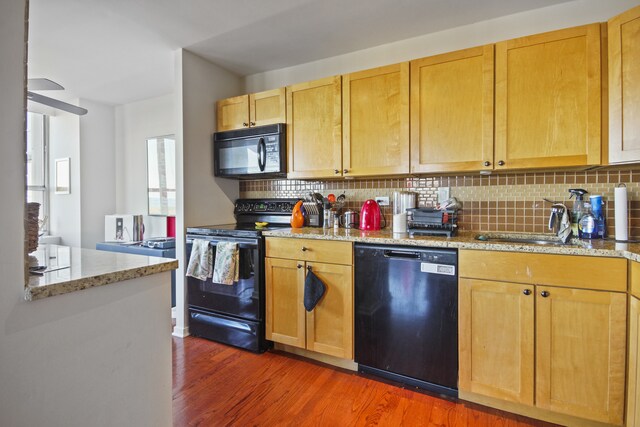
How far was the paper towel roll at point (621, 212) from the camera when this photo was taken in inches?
70.2

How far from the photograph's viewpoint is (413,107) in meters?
2.19

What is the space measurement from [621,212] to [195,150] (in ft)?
10.1

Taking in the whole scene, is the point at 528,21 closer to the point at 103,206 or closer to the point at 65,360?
the point at 65,360

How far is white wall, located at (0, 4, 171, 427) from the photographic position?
2.57 feet

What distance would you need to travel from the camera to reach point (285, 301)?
2340 millimetres

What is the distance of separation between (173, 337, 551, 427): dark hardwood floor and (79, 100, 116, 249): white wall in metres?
2.93

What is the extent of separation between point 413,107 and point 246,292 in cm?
183

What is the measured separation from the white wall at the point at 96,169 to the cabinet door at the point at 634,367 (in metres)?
5.25

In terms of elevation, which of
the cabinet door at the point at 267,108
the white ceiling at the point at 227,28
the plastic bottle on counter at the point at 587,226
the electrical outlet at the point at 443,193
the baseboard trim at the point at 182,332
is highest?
the white ceiling at the point at 227,28

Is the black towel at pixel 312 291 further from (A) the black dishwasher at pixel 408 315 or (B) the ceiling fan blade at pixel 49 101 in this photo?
(B) the ceiling fan blade at pixel 49 101

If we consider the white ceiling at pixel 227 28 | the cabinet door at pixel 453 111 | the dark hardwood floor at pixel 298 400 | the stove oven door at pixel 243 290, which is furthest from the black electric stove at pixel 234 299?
the white ceiling at pixel 227 28

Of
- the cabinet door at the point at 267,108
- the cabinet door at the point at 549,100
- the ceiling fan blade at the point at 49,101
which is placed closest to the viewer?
the ceiling fan blade at the point at 49,101

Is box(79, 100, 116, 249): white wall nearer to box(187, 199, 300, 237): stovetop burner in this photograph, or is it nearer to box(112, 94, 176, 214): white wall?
box(112, 94, 176, 214): white wall

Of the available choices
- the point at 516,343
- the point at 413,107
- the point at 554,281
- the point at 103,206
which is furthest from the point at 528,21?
the point at 103,206
